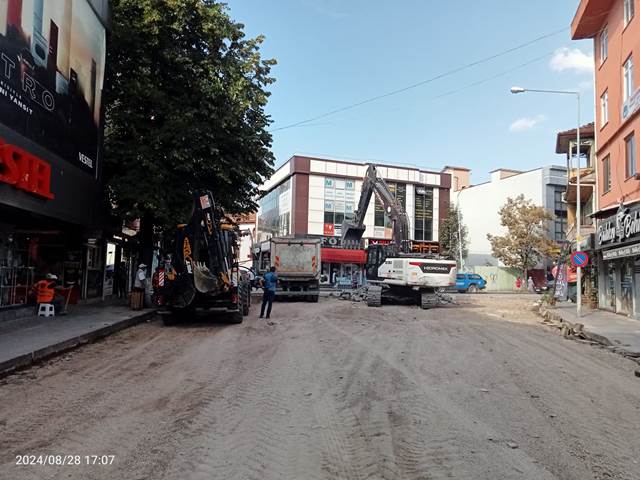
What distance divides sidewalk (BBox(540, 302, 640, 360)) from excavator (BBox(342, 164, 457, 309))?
4522mm

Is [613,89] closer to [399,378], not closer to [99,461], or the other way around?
[399,378]

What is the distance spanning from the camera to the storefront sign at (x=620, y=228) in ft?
55.6

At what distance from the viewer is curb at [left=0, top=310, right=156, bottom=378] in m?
8.60

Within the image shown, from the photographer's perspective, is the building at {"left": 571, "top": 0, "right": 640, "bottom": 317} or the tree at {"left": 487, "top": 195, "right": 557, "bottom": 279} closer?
the building at {"left": 571, "top": 0, "right": 640, "bottom": 317}

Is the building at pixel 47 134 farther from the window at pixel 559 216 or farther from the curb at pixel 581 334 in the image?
the window at pixel 559 216

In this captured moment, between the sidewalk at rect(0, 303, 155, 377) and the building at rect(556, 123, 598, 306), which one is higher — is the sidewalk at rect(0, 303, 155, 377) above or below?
below

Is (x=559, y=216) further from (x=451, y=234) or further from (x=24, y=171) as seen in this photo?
(x=24, y=171)

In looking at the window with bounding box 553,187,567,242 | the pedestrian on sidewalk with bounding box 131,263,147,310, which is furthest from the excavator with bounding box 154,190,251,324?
the window with bounding box 553,187,567,242

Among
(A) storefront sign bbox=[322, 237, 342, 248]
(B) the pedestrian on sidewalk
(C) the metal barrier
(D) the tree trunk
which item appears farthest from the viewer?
(A) storefront sign bbox=[322, 237, 342, 248]

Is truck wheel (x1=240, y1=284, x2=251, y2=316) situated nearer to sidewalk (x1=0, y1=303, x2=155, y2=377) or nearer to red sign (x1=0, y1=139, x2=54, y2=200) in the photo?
sidewalk (x1=0, y1=303, x2=155, y2=377)

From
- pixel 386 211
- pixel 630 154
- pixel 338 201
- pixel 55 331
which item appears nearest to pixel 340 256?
pixel 338 201

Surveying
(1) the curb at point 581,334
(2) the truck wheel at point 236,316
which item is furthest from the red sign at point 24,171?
Result: (1) the curb at point 581,334

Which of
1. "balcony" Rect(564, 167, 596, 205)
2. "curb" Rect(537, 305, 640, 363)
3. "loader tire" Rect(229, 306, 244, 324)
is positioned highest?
"balcony" Rect(564, 167, 596, 205)

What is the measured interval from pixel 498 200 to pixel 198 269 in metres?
49.1
